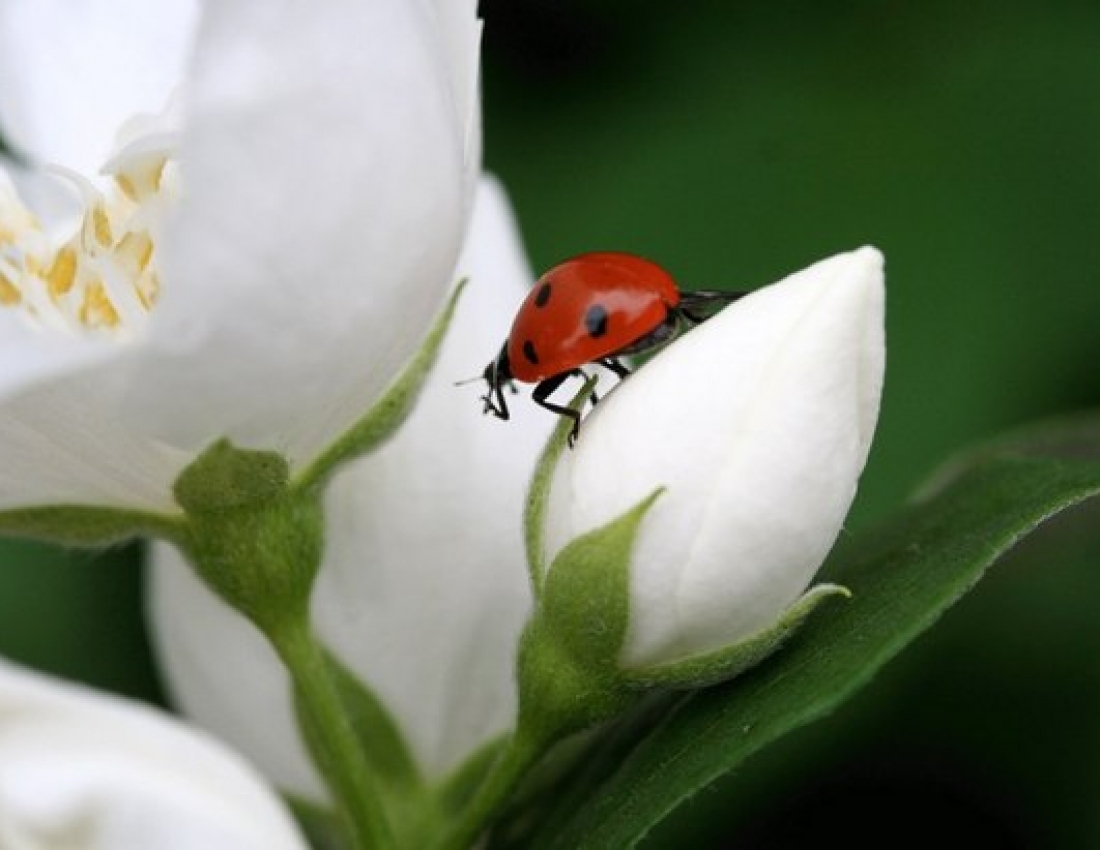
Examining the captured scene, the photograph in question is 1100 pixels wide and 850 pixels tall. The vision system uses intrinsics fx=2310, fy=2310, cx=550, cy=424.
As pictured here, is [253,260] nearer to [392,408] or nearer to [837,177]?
[392,408]

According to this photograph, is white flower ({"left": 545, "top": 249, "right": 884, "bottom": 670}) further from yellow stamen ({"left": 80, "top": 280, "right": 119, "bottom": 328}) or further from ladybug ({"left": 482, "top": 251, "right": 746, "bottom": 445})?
yellow stamen ({"left": 80, "top": 280, "right": 119, "bottom": 328})

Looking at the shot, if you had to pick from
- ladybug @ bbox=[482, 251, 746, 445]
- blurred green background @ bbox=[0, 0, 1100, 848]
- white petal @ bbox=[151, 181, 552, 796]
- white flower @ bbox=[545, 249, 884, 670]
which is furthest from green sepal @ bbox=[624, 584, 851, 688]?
blurred green background @ bbox=[0, 0, 1100, 848]

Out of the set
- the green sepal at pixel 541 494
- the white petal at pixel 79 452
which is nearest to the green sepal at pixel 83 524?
the white petal at pixel 79 452

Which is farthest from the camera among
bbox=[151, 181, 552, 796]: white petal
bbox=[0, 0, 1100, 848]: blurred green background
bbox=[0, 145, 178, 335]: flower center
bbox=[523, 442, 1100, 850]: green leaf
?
bbox=[0, 0, 1100, 848]: blurred green background

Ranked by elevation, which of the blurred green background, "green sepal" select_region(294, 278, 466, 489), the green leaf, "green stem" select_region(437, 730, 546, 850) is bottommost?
the blurred green background

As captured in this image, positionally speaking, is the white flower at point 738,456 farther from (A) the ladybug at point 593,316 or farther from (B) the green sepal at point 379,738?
(B) the green sepal at point 379,738

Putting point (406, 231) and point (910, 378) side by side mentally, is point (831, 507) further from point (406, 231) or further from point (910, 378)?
point (910, 378)

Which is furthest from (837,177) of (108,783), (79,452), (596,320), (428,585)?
(108,783)
